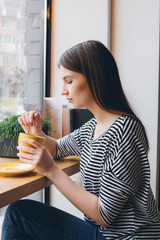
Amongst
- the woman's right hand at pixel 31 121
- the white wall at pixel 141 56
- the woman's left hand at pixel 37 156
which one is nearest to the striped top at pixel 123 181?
the woman's left hand at pixel 37 156

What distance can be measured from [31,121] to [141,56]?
0.99 m

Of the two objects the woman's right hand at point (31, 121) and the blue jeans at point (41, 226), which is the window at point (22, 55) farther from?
the blue jeans at point (41, 226)

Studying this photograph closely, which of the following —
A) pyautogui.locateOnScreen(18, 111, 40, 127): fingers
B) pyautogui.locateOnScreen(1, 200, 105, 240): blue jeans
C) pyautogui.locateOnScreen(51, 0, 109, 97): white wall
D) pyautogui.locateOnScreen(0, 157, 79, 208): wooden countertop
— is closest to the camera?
pyautogui.locateOnScreen(0, 157, 79, 208): wooden countertop

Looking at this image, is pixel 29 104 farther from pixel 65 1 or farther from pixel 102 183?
pixel 102 183

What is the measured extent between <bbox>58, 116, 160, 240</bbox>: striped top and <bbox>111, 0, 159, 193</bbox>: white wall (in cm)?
89

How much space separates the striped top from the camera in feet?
2.74

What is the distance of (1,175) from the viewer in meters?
0.97

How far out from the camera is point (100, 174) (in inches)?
36.1

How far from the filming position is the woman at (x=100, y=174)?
0.85 metres

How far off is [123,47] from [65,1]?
0.55 metres

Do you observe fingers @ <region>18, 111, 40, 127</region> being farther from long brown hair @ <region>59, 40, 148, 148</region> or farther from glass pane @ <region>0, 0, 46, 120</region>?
glass pane @ <region>0, 0, 46, 120</region>

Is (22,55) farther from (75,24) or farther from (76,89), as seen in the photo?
(76,89)

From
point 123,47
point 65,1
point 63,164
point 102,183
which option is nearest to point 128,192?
point 102,183

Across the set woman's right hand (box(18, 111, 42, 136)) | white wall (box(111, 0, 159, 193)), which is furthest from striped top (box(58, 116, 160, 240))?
white wall (box(111, 0, 159, 193))
